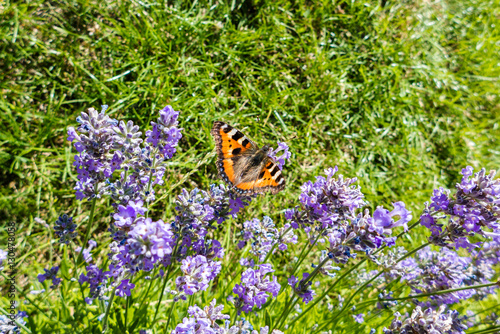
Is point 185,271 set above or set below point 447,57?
below

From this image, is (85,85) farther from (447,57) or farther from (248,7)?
(447,57)

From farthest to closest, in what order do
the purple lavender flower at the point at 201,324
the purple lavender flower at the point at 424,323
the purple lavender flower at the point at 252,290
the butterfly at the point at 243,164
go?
the butterfly at the point at 243,164
the purple lavender flower at the point at 252,290
the purple lavender flower at the point at 424,323
the purple lavender flower at the point at 201,324

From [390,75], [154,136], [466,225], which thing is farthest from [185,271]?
[390,75]

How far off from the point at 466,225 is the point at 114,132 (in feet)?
6.23

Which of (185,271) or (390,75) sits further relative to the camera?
(390,75)

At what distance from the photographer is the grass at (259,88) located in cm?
319

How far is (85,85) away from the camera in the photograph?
134 inches

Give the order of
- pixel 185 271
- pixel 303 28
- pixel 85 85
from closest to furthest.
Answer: pixel 185 271 < pixel 85 85 < pixel 303 28

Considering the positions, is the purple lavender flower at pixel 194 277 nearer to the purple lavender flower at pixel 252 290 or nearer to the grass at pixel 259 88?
the purple lavender flower at pixel 252 290

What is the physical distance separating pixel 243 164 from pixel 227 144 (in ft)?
0.68

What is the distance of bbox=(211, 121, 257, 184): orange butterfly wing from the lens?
2406 mm

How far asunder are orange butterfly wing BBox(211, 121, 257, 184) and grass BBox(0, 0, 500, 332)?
2.70ft

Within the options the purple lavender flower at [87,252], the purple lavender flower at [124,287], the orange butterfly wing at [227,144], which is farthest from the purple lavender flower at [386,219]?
the purple lavender flower at [87,252]

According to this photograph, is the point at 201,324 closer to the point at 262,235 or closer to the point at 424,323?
the point at 262,235
